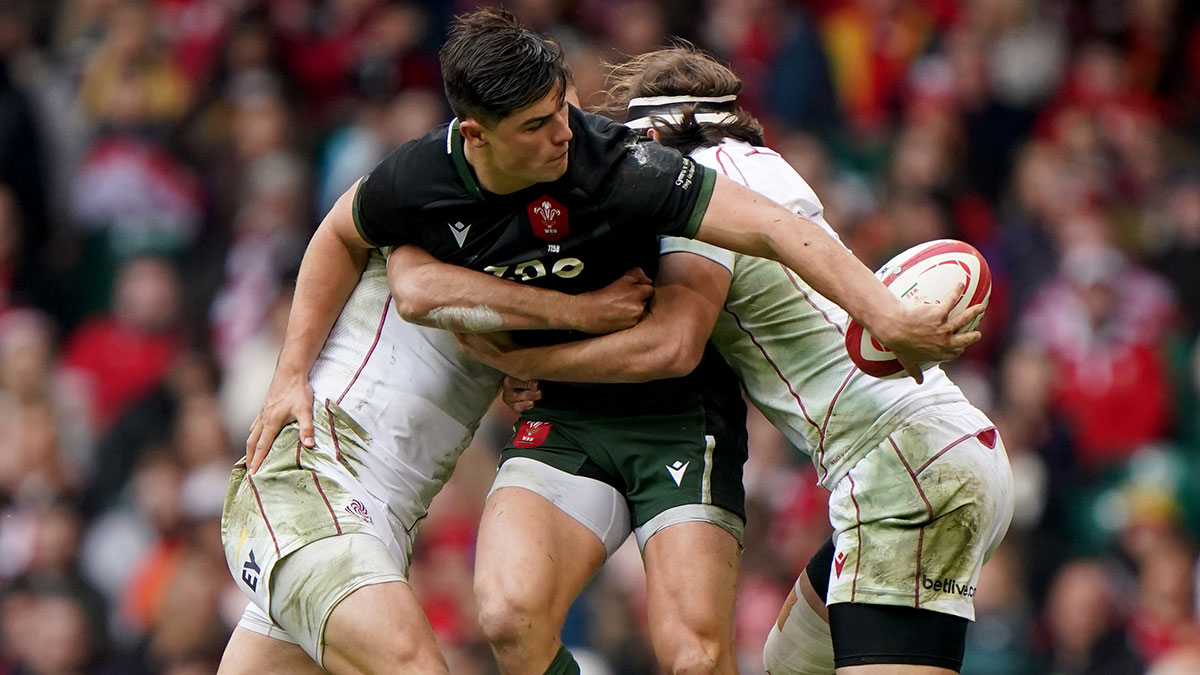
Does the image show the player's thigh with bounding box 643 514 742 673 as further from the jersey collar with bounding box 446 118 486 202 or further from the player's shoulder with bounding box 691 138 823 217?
the jersey collar with bounding box 446 118 486 202

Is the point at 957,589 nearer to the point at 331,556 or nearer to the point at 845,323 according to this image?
the point at 845,323

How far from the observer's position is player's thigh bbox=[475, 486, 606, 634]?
4.65 meters

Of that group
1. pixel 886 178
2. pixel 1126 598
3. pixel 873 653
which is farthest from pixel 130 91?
pixel 873 653

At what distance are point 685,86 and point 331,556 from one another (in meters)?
1.70

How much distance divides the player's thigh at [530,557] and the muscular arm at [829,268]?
0.91 m

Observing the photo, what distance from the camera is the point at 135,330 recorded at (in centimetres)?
1061

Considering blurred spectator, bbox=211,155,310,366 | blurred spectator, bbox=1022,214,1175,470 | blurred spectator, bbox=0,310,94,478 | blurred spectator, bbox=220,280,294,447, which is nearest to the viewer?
blurred spectator, bbox=1022,214,1175,470

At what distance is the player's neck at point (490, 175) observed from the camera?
455 centimetres

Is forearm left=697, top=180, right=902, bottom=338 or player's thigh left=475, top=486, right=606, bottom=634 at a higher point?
forearm left=697, top=180, right=902, bottom=338

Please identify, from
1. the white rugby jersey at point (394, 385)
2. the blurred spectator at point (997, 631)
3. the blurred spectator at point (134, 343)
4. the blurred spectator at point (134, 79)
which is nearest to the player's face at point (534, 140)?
the white rugby jersey at point (394, 385)

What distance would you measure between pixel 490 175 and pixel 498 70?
0.32 metres

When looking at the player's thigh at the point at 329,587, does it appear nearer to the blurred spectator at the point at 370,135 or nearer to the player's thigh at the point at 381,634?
the player's thigh at the point at 381,634

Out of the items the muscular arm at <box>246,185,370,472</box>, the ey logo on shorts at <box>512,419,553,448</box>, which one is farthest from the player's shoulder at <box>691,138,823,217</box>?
the muscular arm at <box>246,185,370,472</box>

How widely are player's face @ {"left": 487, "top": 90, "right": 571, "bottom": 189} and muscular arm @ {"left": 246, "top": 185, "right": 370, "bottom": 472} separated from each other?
0.64 metres
